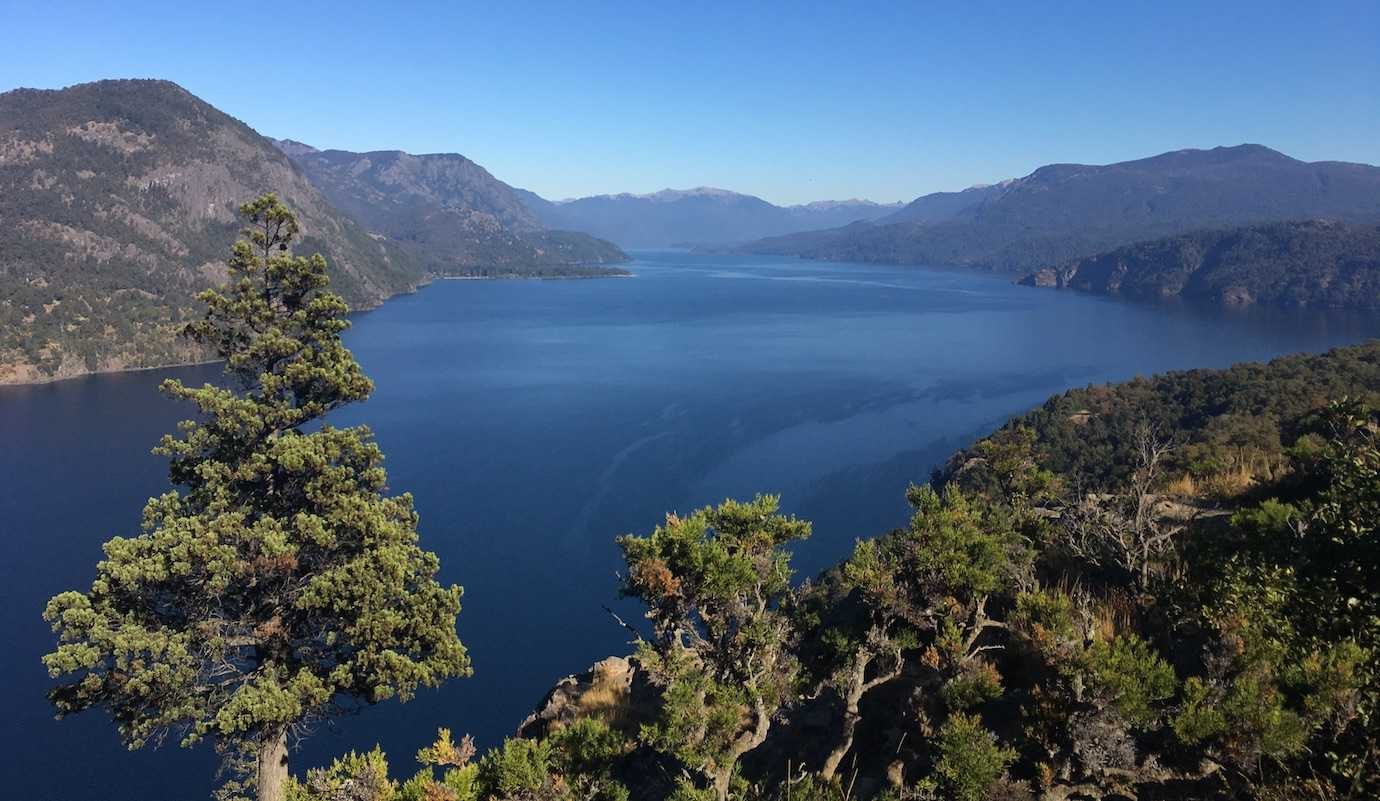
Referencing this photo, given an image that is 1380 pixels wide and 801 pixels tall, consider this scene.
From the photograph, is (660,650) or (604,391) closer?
(660,650)

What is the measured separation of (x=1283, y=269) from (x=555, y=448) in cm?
18739

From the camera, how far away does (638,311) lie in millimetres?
167625

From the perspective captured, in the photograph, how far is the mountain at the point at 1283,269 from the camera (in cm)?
15875

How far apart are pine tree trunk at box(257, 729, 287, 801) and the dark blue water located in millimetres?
20058

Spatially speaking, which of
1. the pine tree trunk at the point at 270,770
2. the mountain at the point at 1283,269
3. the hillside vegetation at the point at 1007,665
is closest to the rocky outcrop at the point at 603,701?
the hillside vegetation at the point at 1007,665

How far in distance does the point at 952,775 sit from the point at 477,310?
17479 cm

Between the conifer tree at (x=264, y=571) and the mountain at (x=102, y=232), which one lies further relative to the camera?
the mountain at (x=102, y=232)

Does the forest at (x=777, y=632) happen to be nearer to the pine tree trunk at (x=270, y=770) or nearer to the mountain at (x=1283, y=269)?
the pine tree trunk at (x=270, y=770)

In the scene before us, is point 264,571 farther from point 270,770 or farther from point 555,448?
point 555,448

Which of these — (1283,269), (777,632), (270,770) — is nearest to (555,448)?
(270,770)

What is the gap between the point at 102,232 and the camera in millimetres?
145000

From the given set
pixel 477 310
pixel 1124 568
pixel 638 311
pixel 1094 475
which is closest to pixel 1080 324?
pixel 638 311

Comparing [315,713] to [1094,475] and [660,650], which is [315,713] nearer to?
[660,650]

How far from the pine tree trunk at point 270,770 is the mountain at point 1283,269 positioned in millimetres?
197045
